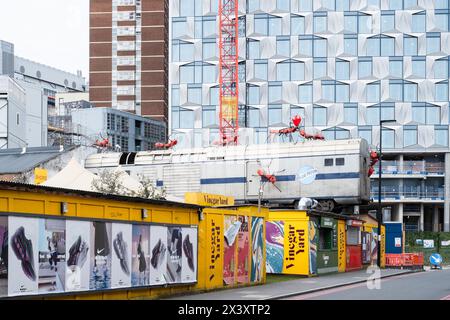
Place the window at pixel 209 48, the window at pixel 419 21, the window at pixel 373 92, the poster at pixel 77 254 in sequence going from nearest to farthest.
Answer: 1. the poster at pixel 77 254
2. the window at pixel 419 21
3. the window at pixel 373 92
4. the window at pixel 209 48

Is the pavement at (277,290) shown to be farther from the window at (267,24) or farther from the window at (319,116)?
the window at (267,24)

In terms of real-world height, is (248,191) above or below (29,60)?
below

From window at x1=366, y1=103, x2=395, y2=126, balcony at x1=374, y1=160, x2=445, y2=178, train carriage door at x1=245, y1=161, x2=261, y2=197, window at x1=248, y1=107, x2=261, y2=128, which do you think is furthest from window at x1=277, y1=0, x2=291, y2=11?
train carriage door at x1=245, y1=161, x2=261, y2=197

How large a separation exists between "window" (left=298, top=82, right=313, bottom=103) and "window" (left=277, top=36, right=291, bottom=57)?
13.9 ft

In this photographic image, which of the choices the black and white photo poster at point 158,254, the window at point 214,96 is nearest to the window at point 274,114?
the window at point 214,96

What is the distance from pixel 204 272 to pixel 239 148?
3132cm

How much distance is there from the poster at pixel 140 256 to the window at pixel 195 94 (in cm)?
7362

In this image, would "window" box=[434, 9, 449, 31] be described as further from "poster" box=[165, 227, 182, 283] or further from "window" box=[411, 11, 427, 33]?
"poster" box=[165, 227, 182, 283]

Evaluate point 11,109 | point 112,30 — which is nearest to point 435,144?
point 11,109

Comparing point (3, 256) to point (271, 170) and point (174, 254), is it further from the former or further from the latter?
point (271, 170)

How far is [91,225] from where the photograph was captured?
70.7 feet

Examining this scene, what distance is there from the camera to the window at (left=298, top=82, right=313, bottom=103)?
94.8 meters

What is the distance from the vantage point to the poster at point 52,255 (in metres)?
19.6

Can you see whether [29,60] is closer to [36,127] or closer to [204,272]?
[36,127]
